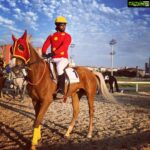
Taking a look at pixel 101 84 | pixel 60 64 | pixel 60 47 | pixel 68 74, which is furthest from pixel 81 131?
pixel 60 47

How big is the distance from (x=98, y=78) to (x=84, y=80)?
2.94ft

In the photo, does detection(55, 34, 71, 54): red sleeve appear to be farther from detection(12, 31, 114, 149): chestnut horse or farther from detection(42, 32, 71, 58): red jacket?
detection(12, 31, 114, 149): chestnut horse

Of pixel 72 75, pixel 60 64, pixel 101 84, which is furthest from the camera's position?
pixel 101 84

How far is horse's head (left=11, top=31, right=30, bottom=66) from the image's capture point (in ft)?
24.7

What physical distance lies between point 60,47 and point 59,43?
13cm

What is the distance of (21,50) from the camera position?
24.9ft

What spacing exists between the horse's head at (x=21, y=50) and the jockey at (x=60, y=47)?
83cm

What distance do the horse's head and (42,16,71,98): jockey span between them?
83cm

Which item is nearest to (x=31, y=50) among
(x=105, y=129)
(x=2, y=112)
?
(x=105, y=129)

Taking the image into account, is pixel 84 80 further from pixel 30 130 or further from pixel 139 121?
pixel 139 121

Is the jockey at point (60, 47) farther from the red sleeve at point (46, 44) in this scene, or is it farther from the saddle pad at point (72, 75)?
the saddle pad at point (72, 75)

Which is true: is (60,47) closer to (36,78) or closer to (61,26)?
(61,26)

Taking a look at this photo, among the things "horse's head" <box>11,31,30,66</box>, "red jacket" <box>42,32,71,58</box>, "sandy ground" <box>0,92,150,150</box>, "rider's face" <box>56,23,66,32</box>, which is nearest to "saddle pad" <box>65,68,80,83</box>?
"red jacket" <box>42,32,71,58</box>

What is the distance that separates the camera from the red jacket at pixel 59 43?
8.36 m
